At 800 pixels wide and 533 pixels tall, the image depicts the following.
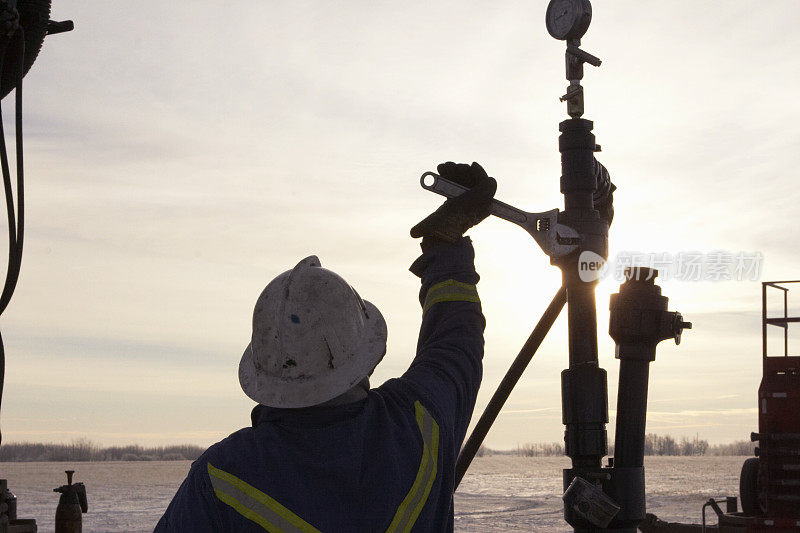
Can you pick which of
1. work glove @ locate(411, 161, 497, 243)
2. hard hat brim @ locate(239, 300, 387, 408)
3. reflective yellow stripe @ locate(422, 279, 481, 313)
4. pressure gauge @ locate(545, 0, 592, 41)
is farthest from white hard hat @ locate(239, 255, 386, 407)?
pressure gauge @ locate(545, 0, 592, 41)

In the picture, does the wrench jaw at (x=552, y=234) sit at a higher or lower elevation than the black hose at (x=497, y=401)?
higher

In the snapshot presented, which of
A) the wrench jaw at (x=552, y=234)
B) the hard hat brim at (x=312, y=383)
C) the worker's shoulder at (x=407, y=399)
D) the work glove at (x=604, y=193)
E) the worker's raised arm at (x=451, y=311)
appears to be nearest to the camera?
the hard hat brim at (x=312, y=383)

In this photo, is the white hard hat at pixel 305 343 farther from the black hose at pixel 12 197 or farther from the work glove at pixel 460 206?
the black hose at pixel 12 197

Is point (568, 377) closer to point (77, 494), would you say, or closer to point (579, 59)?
point (579, 59)

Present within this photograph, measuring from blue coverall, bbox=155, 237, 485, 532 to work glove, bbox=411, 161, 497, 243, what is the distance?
558 millimetres

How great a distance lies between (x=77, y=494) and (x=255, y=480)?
22.5 feet

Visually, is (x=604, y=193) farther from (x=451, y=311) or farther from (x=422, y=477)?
(x=422, y=477)

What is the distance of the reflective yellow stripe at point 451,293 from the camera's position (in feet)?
8.49

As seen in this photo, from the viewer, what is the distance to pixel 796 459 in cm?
A: 883

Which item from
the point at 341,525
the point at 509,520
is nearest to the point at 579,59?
the point at 341,525

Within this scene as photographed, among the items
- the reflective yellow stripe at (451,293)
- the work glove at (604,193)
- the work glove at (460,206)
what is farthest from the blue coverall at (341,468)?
the work glove at (604,193)

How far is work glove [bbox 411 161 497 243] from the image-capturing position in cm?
274

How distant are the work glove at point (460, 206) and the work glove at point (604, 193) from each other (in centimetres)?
84

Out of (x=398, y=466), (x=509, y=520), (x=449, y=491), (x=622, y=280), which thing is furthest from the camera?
(x=509, y=520)
